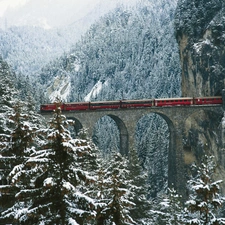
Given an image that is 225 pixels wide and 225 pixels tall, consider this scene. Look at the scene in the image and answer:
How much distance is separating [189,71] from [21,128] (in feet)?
174

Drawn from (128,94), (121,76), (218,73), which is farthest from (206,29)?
(121,76)

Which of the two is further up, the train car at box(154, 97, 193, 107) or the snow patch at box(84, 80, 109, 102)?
the snow patch at box(84, 80, 109, 102)

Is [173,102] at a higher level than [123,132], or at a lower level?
higher

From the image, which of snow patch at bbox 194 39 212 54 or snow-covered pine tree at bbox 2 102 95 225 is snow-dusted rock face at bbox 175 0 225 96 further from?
snow-covered pine tree at bbox 2 102 95 225

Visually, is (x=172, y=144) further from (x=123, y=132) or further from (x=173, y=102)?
(x=123, y=132)

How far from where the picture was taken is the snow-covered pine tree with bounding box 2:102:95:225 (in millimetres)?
10266

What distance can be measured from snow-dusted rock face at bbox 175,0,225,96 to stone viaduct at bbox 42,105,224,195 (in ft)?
21.8

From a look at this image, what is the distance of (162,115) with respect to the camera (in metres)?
51.5

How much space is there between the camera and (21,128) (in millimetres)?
12562

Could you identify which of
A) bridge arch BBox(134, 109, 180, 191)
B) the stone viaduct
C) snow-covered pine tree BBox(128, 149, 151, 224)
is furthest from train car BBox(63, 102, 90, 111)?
snow-covered pine tree BBox(128, 149, 151, 224)

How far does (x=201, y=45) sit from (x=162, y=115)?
606 inches

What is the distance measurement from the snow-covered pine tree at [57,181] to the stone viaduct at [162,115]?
3740 centimetres

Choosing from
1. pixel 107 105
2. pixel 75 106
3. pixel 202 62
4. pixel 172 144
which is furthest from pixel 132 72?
pixel 75 106

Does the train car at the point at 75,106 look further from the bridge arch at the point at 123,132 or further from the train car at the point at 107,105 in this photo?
the bridge arch at the point at 123,132
